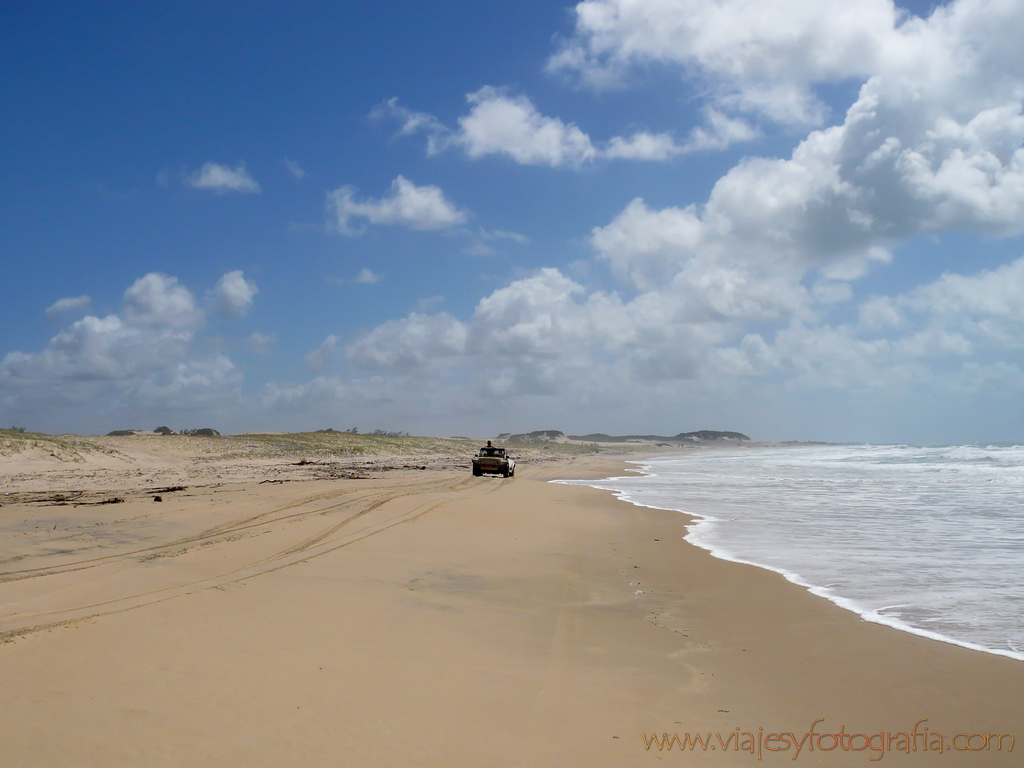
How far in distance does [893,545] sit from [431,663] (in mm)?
10490

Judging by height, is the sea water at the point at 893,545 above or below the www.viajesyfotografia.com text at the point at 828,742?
below

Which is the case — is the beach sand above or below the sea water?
above

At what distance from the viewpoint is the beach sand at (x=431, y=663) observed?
4.04 metres

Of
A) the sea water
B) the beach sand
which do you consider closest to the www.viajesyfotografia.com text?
the beach sand

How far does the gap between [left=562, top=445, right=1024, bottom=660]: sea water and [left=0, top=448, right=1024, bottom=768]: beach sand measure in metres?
0.75

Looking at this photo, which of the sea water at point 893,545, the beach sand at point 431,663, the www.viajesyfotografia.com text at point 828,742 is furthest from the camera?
the sea water at point 893,545

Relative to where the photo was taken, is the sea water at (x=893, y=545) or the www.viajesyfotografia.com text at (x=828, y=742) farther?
the sea water at (x=893, y=545)

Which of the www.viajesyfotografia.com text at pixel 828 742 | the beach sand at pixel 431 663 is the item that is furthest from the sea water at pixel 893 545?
the www.viajesyfotografia.com text at pixel 828 742

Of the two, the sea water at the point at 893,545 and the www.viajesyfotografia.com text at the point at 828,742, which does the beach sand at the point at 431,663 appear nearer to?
the www.viajesyfotografia.com text at the point at 828,742

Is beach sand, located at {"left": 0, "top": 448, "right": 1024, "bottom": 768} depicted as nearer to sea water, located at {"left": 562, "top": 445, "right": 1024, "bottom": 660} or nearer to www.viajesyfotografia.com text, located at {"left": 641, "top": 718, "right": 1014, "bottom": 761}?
www.viajesyfotografia.com text, located at {"left": 641, "top": 718, "right": 1014, "bottom": 761}

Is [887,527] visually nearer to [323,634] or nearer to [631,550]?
[631,550]

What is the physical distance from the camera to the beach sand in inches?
159

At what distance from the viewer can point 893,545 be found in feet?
40.8

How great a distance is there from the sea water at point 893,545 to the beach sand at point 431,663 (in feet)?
2.47
